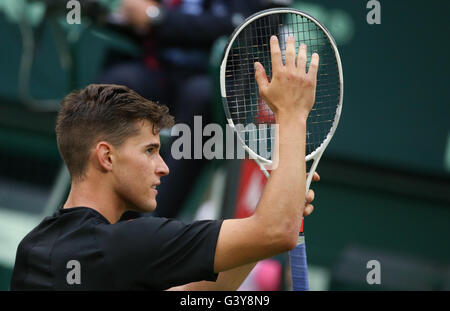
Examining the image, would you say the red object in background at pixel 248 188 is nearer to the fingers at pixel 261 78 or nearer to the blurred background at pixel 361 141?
the blurred background at pixel 361 141

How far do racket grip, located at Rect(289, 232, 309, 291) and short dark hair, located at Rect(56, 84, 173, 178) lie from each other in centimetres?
52

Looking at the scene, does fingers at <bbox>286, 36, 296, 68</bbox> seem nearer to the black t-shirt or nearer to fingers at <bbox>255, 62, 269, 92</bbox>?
fingers at <bbox>255, 62, 269, 92</bbox>

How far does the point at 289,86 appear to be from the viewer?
1.61 m

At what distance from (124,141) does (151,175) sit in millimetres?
111

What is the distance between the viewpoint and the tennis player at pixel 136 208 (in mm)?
1564

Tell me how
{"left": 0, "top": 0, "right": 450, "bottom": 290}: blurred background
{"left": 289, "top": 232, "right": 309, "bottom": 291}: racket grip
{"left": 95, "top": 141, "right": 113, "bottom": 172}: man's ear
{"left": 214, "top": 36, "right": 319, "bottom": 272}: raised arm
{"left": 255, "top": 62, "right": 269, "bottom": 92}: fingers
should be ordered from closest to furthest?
1. {"left": 214, "top": 36, "right": 319, "bottom": 272}: raised arm
2. {"left": 255, "top": 62, "right": 269, "bottom": 92}: fingers
3. {"left": 95, "top": 141, "right": 113, "bottom": 172}: man's ear
4. {"left": 289, "top": 232, "right": 309, "bottom": 291}: racket grip
5. {"left": 0, "top": 0, "right": 450, "bottom": 290}: blurred background

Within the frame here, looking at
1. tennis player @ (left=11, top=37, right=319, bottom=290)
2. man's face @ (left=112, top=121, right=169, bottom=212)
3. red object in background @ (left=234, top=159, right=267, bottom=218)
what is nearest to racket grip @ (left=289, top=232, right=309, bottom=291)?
tennis player @ (left=11, top=37, right=319, bottom=290)

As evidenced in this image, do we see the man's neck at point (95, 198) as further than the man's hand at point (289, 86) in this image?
Yes

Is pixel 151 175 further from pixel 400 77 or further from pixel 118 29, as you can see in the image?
pixel 400 77

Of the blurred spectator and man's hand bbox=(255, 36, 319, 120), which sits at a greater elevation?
the blurred spectator

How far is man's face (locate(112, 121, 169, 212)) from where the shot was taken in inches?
70.5

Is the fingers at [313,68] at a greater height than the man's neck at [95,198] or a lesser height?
greater

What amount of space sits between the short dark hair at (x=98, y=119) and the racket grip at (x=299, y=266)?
52cm

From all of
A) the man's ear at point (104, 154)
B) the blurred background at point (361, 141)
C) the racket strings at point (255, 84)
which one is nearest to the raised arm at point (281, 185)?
the racket strings at point (255, 84)
